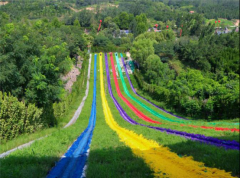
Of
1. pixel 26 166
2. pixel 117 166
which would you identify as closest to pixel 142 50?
pixel 117 166

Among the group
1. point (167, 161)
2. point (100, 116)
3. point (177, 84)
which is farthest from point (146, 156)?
point (177, 84)

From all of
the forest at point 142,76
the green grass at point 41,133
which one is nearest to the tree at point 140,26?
the forest at point 142,76

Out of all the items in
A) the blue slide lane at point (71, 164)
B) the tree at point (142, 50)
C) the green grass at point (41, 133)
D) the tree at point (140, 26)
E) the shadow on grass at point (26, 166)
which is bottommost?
the green grass at point (41, 133)

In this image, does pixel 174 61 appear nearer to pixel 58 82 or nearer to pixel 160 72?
pixel 160 72

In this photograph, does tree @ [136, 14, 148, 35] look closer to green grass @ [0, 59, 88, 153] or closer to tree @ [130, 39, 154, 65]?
tree @ [130, 39, 154, 65]

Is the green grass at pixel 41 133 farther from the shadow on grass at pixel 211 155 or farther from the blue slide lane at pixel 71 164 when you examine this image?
the shadow on grass at pixel 211 155

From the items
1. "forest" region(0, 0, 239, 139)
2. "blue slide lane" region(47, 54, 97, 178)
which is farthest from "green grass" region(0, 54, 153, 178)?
"forest" region(0, 0, 239, 139)

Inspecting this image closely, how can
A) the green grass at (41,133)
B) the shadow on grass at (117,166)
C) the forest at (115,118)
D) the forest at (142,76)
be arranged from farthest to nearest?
1. the forest at (142,76)
2. the green grass at (41,133)
3. the forest at (115,118)
4. the shadow on grass at (117,166)
